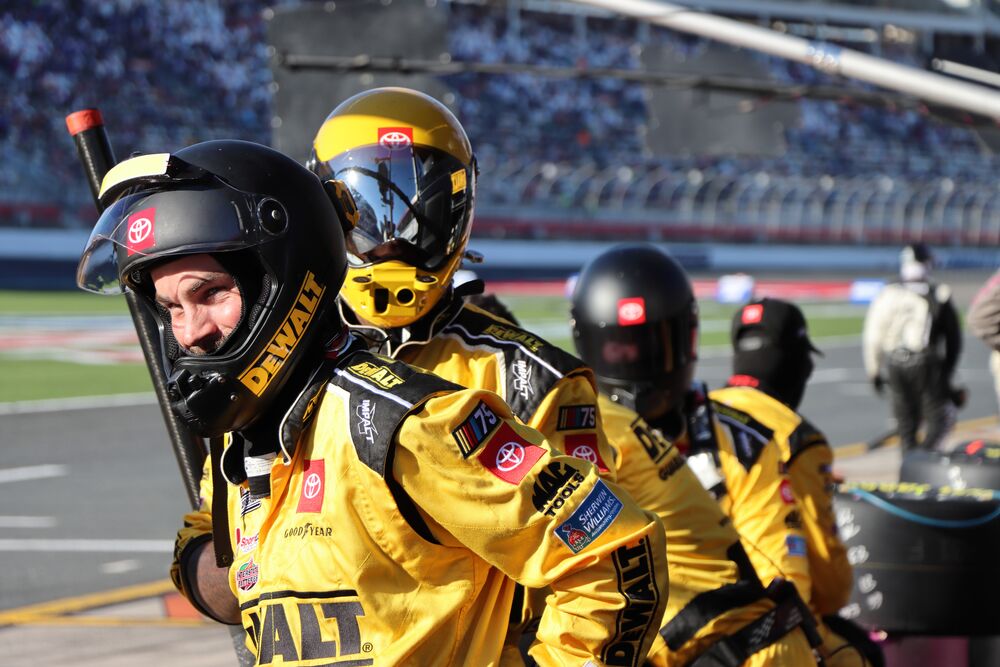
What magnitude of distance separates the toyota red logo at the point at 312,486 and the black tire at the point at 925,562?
310 cm

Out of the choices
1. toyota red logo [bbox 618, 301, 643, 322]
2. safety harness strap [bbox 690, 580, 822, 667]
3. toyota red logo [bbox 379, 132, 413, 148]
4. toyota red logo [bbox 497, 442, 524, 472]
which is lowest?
safety harness strap [bbox 690, 580, 822, 667]

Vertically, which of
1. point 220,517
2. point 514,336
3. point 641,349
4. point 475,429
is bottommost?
point 641,349

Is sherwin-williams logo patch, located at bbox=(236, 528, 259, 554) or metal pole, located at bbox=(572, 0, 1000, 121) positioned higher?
metal pole, located at bbox=(572, 0, 1000, 121)

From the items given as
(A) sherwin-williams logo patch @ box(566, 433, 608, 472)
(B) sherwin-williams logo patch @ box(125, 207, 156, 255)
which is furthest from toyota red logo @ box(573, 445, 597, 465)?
(B) sherwin-williams logo patch @ box(125, 207, 156, 255)

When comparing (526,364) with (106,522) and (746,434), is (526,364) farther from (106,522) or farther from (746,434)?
(106,522)

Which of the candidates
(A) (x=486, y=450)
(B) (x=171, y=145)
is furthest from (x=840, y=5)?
(A) (x=486, y=450)

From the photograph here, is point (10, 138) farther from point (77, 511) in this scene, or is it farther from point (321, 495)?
point (321, 495)

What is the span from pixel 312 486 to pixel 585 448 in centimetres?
73

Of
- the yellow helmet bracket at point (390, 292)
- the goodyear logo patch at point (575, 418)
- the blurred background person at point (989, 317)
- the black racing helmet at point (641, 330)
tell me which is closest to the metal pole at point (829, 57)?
the blurred background person at point (989, 317)

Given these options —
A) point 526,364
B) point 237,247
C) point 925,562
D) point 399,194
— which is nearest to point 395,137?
point 399,194

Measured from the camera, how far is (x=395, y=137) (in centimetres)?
331

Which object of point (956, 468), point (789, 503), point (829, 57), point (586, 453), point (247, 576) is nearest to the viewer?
point (247, 576)

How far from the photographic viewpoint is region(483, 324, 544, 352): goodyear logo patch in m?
2.82

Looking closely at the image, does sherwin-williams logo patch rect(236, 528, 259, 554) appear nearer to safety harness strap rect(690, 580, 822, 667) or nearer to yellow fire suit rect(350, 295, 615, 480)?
yellow fire suit rect(350, 295, 615, 480)
